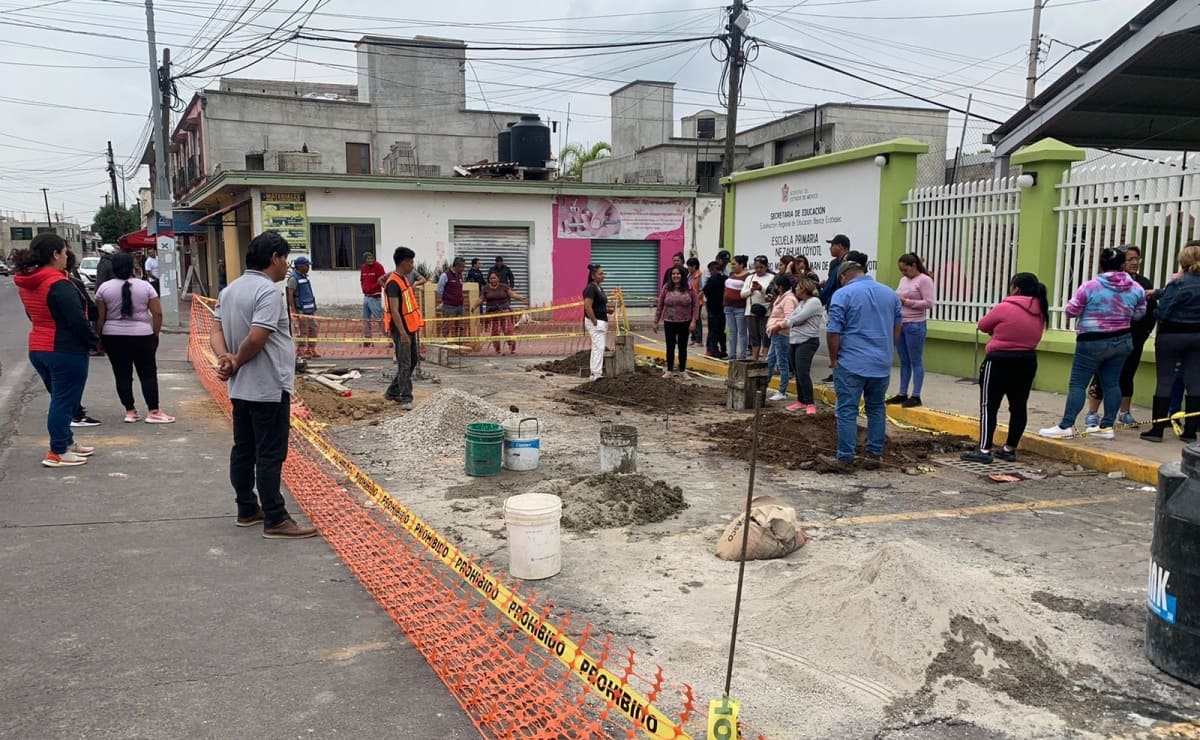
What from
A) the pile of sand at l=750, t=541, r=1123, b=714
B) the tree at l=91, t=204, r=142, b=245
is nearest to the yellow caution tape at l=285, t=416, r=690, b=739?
the pile of sand at l=750, t=541, r=1123, b=714

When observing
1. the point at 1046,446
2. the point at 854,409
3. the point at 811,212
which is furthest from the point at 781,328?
the point at 811,212

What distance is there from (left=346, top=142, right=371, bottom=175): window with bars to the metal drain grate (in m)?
31.7

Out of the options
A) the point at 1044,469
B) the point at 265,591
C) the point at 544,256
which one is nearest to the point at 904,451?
the point at 1044,469

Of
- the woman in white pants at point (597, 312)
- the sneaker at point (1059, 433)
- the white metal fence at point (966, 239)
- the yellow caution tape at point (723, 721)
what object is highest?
the white metal fence at point (966, 239)

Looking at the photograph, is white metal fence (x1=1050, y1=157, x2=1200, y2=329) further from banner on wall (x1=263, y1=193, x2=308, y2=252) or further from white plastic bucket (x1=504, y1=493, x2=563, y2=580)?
banner on wall (x1=263, y1=193, x2=308, y2=252)

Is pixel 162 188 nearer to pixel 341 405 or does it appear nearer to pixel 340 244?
pixel 340 244

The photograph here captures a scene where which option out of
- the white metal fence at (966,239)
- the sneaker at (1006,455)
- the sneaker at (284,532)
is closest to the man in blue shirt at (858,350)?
the sneaker at (1006,455)

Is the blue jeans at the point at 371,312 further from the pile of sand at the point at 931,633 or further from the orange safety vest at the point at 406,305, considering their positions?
the pile of sand at the point at 931,633

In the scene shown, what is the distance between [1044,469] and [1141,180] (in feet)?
12.9

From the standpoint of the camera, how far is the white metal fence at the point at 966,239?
35.6 ft

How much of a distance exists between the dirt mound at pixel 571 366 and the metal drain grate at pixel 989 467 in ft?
22.5

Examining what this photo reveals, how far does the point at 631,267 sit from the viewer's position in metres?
25.7

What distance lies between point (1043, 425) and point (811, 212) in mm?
6304

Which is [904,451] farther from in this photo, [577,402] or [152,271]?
[152,271]
